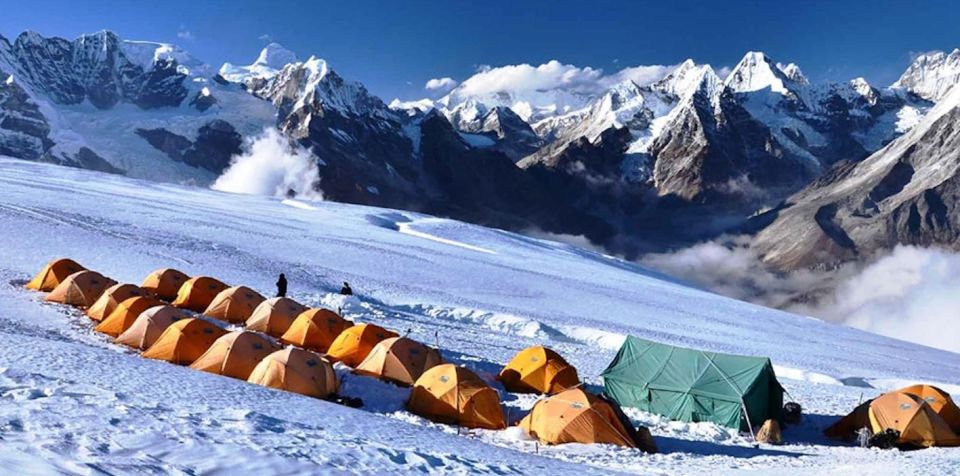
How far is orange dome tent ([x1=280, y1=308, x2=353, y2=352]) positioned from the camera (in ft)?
92.5

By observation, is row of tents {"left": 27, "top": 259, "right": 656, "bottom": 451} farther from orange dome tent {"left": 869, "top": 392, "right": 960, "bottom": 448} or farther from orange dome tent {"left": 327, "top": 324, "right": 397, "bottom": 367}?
orange dome tent {"left": 869, "top": 392, "right": 960, "bottom": 448}

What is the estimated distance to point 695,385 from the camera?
24.3m

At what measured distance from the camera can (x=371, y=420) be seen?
17609mm

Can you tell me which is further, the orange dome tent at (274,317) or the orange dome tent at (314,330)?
the orange dome tent at (274,317)

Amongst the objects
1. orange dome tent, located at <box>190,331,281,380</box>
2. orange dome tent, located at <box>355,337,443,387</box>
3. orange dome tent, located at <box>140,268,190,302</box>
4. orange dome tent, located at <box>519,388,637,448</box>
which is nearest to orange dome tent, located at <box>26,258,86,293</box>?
orange dome tent, located at <box>140,268,190,302</box>

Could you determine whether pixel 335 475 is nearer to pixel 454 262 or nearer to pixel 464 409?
pixel 464 409

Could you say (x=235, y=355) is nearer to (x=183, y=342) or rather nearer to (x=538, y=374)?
(x=183, y=342)

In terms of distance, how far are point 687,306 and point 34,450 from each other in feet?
164

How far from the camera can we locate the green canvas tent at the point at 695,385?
77.2 ft

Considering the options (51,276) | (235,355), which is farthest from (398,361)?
(51,276)

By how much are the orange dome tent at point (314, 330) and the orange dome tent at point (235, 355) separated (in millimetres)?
4024

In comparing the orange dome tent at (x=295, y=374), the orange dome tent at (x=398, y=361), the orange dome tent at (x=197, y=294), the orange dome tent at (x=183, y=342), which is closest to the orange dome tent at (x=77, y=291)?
the orange dome tent at (x=197, y=294)

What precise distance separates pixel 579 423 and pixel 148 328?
1502cm

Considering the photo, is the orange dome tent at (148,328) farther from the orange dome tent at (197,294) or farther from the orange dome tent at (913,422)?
the orange dome tent at (913,422)
